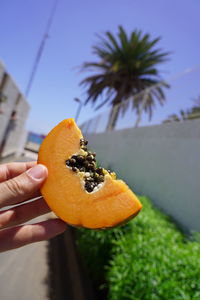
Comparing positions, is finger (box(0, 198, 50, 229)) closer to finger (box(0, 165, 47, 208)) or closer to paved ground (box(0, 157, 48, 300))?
finger (box(0, 165, 47, 208))

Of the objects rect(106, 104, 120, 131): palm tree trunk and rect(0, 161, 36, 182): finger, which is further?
rect(106, 104, 120, 131): palm tree trunk

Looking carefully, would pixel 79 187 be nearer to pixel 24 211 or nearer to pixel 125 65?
pixel 24 211

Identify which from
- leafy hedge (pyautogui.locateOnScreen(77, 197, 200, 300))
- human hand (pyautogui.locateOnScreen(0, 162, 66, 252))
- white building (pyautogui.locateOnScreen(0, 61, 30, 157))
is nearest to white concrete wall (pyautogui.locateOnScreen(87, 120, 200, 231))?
leafy hedge (pyautogui.locateOnScreen(77, 197, 200, 300))

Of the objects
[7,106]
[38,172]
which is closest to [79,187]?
[38,172]

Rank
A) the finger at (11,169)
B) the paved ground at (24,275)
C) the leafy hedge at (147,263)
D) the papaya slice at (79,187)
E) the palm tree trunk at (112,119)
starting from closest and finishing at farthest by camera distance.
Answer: the papaya slice at (79,187) → the finger at (11,169) → the leafy hedge at (147,263) → the paved ground at (24,275) → the palm tree trunk at (112,119)

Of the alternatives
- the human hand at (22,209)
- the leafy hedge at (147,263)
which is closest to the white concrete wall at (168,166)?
the leafy hedge at (147,263)

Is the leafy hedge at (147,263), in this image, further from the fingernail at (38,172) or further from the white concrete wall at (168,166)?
the fingernail at (38,172)
